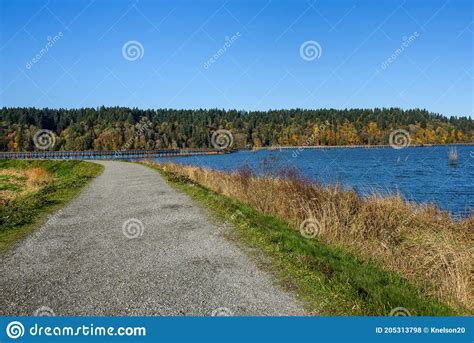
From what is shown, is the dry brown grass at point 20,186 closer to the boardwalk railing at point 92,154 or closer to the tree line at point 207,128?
the boardwalk railing at point 92,154

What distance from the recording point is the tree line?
134m

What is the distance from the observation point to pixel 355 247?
966cm

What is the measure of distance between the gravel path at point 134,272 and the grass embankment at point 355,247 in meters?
0.72

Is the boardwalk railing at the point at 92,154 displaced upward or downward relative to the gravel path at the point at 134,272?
upward

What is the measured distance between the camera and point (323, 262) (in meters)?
7.76

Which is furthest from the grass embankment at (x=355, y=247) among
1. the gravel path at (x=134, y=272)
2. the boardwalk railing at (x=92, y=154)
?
the boardwalk railing at (x=92, y=154)

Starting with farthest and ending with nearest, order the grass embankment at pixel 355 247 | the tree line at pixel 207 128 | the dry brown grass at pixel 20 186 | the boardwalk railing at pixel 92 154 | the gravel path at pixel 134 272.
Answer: the tree line at pixel 207 128 → the boardwalk railing at pixel 92 154 → the dry brown grass at pixel 20 186 → the grass embankment at pixel 355 247 → the gravel path at pixel 134 272

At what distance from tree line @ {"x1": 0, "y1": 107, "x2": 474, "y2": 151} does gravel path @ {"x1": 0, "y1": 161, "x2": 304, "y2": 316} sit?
118 m

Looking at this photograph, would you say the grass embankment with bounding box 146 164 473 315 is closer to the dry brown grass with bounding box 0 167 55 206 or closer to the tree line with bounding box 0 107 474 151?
the dry brown grass with bounding box 0 167 55 206

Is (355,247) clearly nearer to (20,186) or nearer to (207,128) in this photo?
(20,186)

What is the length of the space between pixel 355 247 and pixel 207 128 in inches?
6449

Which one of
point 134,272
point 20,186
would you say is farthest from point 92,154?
point 134,272

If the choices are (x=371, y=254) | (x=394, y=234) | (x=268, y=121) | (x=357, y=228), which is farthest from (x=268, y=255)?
(x=268, y=121)

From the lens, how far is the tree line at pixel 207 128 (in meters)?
134
